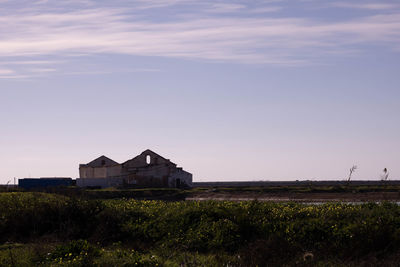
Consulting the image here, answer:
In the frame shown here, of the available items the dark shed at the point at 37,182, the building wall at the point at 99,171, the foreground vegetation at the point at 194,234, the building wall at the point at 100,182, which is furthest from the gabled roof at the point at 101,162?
the foreground vegetation at the point at 194,234

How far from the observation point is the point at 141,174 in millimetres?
80000

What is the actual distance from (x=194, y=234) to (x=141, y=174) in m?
57.6

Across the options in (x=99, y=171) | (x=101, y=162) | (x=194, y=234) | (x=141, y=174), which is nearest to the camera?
(x=194, y=234)

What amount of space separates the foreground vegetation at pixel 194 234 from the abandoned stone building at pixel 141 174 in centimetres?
5082

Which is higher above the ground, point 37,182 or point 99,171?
point 99,171

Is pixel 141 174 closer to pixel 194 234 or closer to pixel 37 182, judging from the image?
pixel 37 182

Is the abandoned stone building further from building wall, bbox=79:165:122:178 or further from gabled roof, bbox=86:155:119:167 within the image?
gabled roof, bbox=86:155:119:167

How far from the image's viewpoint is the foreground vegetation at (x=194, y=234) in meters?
19.3

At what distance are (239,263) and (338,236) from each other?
14.5 ft

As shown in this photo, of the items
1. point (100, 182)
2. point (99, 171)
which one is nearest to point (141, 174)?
point (100, 182)

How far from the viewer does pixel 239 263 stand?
19328 mm

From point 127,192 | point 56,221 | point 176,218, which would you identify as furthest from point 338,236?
point 127,192

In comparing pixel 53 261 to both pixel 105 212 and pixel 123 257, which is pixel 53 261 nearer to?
pixel 123 257

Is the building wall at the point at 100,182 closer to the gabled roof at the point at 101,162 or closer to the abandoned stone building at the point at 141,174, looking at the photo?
the abandoned stone building at the point at 141,174
